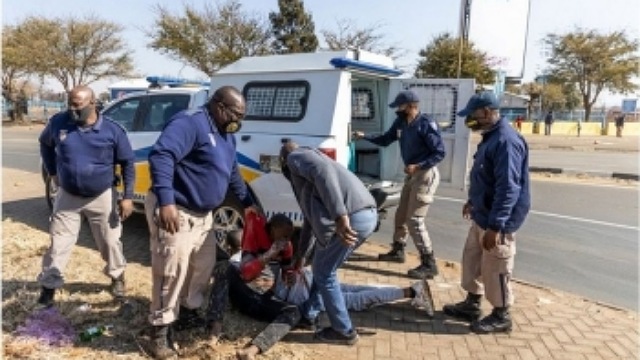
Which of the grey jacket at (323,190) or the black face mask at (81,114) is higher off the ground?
the black face mask at (81,114)

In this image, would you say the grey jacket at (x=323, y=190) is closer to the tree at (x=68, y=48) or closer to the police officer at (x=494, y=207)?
the police officer at (x=494, y=207)

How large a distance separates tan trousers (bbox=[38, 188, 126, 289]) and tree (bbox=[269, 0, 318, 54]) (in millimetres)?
27654

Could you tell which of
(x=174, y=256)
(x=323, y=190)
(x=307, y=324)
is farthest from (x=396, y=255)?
(x=174, y=256)

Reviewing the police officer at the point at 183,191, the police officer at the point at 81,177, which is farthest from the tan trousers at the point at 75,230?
the police officer at the point at 183,191

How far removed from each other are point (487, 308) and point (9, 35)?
37026 millimetres

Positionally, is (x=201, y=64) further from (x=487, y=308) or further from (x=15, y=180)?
(x=487, y=308)

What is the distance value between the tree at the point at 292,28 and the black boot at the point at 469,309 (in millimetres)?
27870

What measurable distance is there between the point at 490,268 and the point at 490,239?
34cm

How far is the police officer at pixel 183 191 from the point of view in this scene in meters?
2.76

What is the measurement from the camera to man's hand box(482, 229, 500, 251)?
340cm

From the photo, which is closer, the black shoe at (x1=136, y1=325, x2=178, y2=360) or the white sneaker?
the black shoe at (x1=136, y1=325, x2=178, y2=360)

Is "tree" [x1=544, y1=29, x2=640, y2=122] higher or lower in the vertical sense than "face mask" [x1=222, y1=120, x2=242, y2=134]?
higher

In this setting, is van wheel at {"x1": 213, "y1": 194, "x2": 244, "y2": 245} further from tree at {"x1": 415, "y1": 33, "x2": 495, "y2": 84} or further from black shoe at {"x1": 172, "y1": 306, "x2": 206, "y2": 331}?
tree at {"x1": 415, "y1": 33, "x2": 495, "y2": 84}

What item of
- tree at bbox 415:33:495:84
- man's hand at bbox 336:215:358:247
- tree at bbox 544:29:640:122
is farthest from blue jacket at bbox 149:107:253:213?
tree at bbox 544:29:640:122
